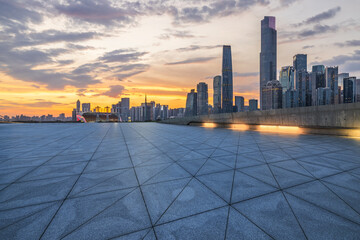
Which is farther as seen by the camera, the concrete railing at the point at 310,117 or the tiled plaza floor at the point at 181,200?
the concrete railing at the point at 310,117

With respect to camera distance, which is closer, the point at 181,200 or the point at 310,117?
the point at 181,200

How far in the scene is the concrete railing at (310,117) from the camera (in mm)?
10984

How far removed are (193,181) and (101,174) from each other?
2.52 m

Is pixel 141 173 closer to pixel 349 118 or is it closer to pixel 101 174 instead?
pixel 101 174

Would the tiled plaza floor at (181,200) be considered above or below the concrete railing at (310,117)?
below

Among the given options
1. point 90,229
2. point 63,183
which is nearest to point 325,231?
point 90,229

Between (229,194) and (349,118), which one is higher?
(349,118)

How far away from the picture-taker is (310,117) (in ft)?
42.6

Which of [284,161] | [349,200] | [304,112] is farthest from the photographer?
[304,112]

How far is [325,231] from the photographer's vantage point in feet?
7.08

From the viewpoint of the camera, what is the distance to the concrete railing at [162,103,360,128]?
10984 millimetres

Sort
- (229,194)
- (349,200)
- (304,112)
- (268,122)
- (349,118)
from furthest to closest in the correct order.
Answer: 1. (268,122)
2. (304,112)
3. (349,118)
4. (229,194)
5. (349,200)

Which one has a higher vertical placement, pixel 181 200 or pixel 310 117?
pixel 310 117

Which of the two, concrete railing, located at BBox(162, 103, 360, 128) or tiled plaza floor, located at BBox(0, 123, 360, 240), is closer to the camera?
tiled plaza floor, located at BBox(0, 123, 360, 240)
